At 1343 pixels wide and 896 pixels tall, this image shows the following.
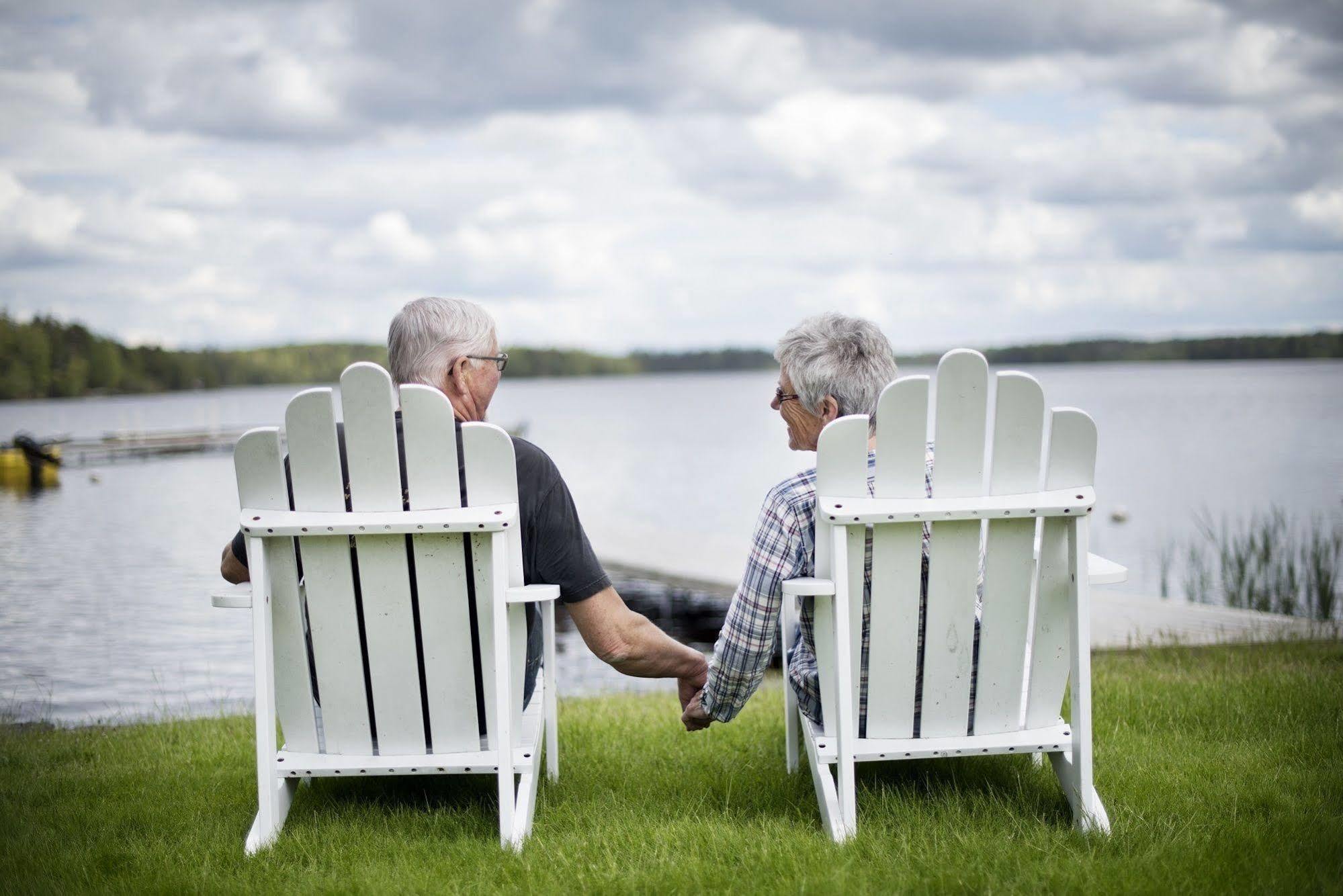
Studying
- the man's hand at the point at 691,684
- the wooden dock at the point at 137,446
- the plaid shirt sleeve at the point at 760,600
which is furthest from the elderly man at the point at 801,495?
the wooden dock at the point at 137,446

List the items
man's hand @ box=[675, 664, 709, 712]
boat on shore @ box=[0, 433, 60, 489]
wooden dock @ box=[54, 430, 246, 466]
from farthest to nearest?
wooden dock @ box=[54, 430, 246, 466], boat on shore @ box=[0, 433, 60, 489], man's hand @ box=[675, 664, 709, 712]

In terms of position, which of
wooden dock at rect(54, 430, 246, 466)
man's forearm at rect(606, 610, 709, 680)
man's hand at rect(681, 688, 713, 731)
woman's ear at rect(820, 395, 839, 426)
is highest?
woman's ear at rect(820, 395, 839, 426)

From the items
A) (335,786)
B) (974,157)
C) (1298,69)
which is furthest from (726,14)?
(335,786)

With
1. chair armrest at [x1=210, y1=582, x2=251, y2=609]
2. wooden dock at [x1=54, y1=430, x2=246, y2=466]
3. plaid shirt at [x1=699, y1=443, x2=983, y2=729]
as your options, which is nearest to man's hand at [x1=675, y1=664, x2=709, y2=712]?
plaid shirt at [x1=699, y1=443, x2=983, y2=729]

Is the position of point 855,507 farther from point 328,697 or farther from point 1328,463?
point 1328,463

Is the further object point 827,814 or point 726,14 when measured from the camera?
point 726,14

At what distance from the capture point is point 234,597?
265 centimetres

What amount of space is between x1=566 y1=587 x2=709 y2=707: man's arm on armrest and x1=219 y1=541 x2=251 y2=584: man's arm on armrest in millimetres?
965

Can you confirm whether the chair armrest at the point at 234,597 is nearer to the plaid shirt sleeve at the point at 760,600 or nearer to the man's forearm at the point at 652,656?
the man's forearm at the point at 652,656

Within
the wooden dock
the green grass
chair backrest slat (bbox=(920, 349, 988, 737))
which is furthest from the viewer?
the wooden dock

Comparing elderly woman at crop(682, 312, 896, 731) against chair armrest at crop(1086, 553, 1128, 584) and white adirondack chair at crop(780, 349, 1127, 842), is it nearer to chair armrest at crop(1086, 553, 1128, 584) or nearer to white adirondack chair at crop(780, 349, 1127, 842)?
white adirondack chair at crop(780, 349, 1127, 842)

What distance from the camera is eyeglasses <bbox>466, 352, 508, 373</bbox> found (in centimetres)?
299

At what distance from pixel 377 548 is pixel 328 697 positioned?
470 mm

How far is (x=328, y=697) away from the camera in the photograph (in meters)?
2.72
